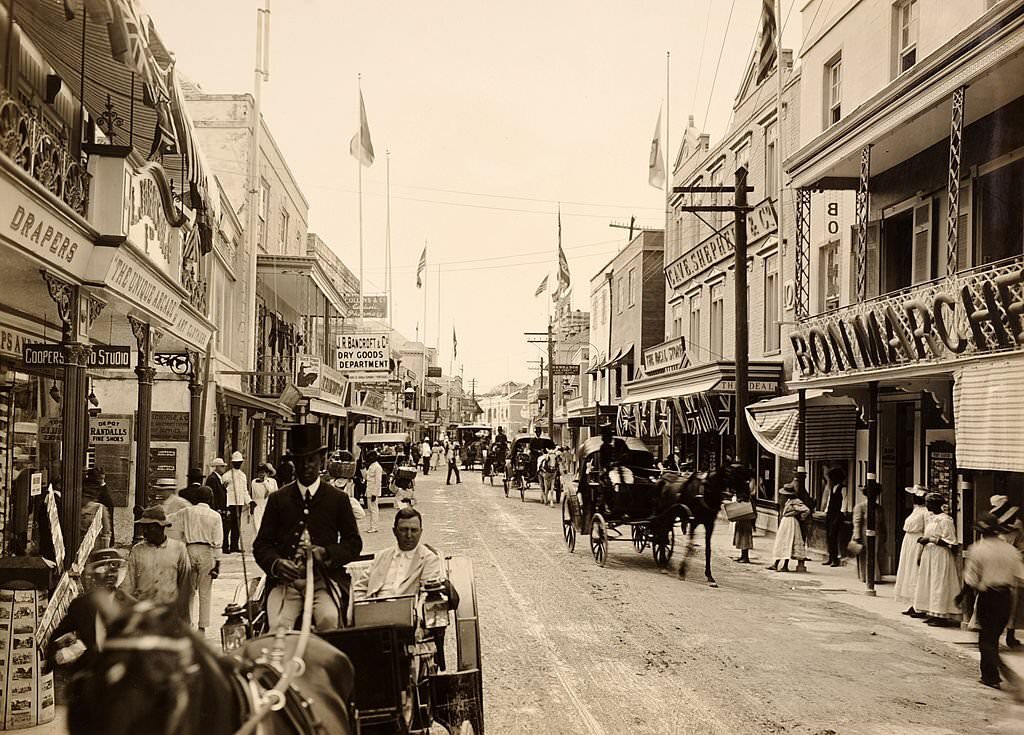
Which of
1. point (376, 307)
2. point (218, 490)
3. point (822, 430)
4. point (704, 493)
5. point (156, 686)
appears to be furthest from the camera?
point (376, 307)

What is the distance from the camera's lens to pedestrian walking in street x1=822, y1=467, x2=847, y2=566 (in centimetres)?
1661

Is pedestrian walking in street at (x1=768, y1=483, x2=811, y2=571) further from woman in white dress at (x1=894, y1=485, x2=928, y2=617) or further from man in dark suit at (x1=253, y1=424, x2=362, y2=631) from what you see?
man in dark suit at (x1=253, y1=424, x2=362, y2=631)

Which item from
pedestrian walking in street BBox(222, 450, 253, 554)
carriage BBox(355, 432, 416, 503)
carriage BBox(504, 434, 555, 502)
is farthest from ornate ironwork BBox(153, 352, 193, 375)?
carriage BBox(504, 434, 555, 502)

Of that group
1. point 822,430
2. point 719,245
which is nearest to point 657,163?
point 719,245

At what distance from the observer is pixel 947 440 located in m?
14.7

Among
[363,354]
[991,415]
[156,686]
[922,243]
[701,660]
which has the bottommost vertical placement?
[701,660]

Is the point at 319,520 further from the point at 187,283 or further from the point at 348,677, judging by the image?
the point at 187,283

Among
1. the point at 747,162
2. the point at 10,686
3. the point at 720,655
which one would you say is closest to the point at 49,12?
the point at 10,686

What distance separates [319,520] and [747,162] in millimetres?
22462

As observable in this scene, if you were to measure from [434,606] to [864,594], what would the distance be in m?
9.99

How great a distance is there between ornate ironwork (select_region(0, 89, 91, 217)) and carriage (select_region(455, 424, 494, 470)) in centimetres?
4461

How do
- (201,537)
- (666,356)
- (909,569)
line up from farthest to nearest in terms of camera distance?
(666,356) → (909,569) → (201,537)

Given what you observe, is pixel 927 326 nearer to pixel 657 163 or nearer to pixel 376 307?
pixel 657 163

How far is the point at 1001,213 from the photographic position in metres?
13.5
